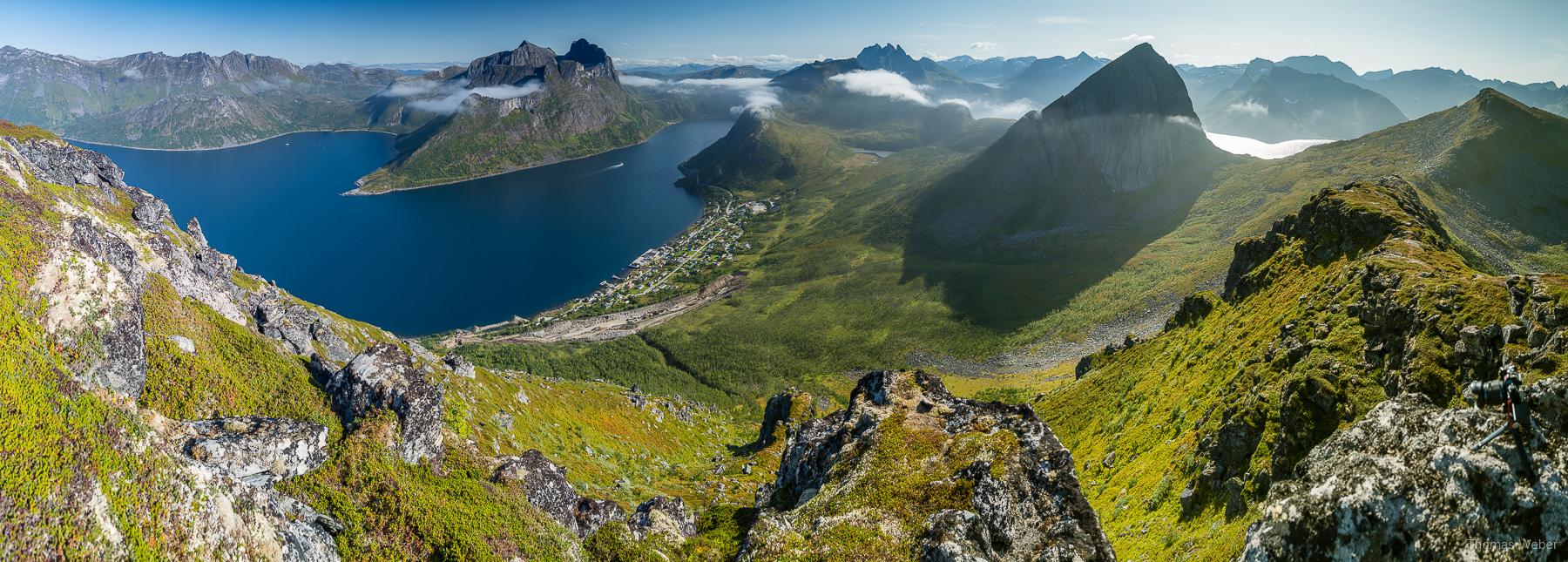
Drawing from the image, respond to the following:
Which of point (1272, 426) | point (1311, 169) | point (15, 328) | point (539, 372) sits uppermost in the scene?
point (1311, 169)

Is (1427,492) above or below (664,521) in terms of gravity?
above

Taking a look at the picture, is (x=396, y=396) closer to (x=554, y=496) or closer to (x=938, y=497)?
(x=554, y=496)

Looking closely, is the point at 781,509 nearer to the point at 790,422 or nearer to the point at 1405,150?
the point at 790,422

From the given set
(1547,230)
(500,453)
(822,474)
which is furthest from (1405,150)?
(500,453)

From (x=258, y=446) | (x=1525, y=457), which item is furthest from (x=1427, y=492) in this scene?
(x=258, y=446)

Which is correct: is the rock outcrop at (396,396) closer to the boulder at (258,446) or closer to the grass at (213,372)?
the grass at (213,372)

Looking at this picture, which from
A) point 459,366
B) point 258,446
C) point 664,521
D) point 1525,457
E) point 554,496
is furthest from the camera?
point 459,366
